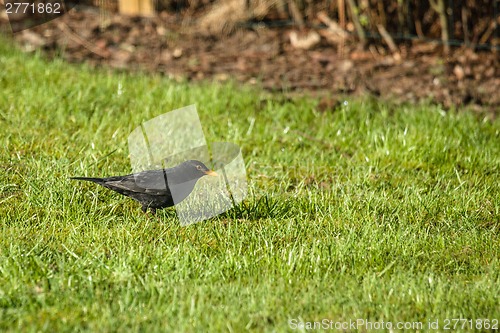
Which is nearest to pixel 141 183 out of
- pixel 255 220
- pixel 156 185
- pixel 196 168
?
pixel 156 185

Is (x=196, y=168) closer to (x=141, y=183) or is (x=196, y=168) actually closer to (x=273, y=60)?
(x=141, y=183)

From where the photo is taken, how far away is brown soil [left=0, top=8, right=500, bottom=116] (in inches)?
290

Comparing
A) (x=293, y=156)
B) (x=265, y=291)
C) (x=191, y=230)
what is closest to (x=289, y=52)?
(x=293, y=156)

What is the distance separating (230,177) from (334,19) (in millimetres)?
4154

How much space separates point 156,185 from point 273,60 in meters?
3.96

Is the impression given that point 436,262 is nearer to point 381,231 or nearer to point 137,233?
point 381,231

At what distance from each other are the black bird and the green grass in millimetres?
123

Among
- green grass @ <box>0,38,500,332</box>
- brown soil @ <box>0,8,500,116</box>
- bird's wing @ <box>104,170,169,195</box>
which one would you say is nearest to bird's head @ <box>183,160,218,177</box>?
bird's wing @ <box>104,170,169,195</box>

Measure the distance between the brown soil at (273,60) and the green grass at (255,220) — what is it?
56 centimetres

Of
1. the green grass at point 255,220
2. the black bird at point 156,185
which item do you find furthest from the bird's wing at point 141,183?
the green grass at point 255,220

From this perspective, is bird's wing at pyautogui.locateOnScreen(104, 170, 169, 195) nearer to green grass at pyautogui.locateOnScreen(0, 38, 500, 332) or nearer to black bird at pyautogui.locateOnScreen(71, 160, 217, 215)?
black bird at pyautogui.locateOnScreen(71, 160, 217, 215)

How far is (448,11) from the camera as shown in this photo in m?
8.24

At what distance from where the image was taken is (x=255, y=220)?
4586 millimetres

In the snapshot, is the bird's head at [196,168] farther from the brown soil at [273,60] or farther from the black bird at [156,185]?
the brown soil at [273,60]
